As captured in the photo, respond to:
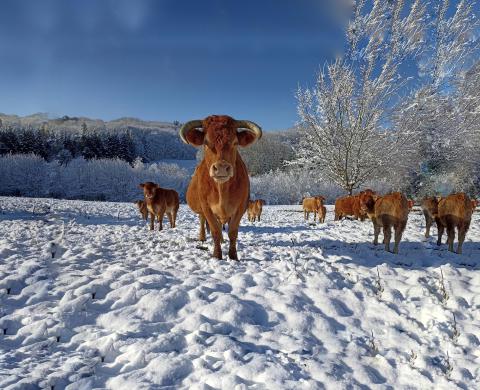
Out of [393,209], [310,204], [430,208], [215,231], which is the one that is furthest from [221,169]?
[310,204]

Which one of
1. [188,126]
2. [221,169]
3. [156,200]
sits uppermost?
[188,126]

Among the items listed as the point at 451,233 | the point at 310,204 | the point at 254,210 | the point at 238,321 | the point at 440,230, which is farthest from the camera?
the point at 254,210

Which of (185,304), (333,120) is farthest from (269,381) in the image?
(333,120)

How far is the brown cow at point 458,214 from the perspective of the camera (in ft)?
22.5

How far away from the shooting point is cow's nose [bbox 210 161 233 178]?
496cm

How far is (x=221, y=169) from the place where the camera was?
16.3ft

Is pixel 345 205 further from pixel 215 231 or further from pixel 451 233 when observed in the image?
pixel 215 231

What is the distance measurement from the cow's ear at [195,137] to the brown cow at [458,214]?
17.8ft

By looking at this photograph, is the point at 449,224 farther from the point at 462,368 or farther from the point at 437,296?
the point at 462,368

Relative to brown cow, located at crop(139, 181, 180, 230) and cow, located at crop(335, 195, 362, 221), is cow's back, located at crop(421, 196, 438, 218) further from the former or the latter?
brown cow, located at crop(139, 181, 180, 230)

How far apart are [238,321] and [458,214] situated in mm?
5670

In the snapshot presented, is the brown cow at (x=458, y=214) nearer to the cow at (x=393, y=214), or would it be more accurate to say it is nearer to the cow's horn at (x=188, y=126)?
the cow at (x=393, y=214)

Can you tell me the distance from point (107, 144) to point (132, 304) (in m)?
81.6

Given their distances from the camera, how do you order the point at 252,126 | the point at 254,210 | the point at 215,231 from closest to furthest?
the point at 252,126 < the point at 215,231 < the point at 254,210
